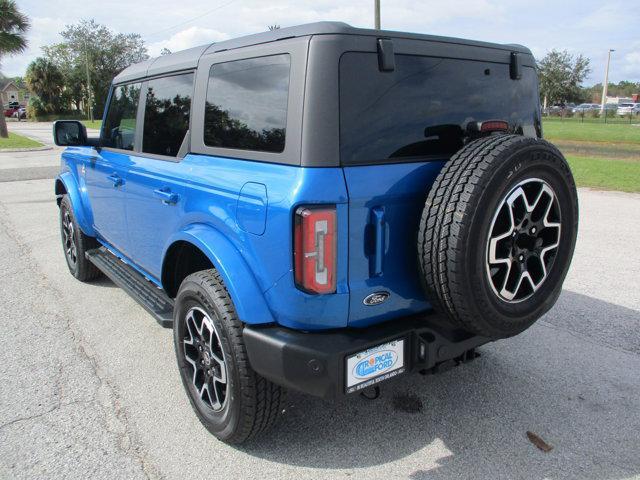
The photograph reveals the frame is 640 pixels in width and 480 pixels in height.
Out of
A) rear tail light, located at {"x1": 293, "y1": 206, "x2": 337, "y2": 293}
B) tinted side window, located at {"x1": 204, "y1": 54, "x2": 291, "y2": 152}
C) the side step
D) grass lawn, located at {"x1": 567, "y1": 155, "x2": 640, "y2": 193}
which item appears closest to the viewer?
rear tail light, located at {"x1": 293, "y1": 206, "x2": 337, "y2": 293}

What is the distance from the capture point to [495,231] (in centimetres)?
229

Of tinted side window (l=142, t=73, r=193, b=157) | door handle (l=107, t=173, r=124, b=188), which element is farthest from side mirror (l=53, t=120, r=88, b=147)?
tinted side window (l=142, t=73, r=193, b=157)

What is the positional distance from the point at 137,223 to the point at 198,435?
5.05 ft

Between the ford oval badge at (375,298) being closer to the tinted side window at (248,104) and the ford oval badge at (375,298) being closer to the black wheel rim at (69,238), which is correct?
the tinted side window at (248,104)

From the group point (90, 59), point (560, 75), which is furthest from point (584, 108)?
point (90, 59)

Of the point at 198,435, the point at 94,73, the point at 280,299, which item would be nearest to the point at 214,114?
the point at 280,299

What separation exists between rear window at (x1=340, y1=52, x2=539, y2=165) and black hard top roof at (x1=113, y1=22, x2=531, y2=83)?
10 cm

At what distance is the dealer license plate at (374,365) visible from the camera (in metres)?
2.24

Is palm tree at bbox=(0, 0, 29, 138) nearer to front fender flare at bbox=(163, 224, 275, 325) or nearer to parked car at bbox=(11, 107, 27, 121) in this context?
front fender flare at bbox=(163, 224, 275, 325)

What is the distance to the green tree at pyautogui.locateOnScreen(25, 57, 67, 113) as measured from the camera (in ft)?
200

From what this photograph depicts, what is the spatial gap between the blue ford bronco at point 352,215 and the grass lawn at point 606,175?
914 cm

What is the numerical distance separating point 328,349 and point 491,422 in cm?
125

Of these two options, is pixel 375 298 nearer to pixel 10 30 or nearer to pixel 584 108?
pixel 10 30

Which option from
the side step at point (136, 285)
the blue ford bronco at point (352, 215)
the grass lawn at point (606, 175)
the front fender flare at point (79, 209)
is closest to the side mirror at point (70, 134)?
the front fender flare at point (79, 209)
